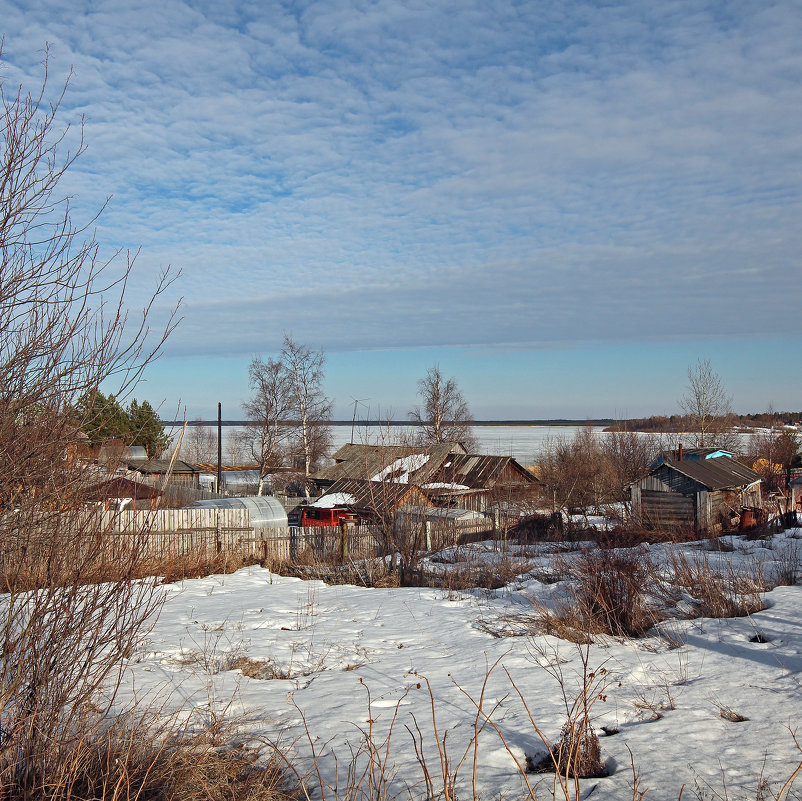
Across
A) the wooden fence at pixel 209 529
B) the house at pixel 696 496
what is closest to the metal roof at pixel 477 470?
the house at pixel 696 496

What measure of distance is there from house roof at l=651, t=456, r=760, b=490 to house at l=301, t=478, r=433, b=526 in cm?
1144

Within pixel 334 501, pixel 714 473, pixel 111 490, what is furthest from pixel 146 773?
pixel 714 473

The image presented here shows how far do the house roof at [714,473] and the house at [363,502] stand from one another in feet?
37.5

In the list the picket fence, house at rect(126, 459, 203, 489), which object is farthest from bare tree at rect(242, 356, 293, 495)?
the picket fence

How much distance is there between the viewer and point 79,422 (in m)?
3.70

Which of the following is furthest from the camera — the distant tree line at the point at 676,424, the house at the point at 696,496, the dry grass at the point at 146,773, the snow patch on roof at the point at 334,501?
the distant tree line at the point at 676,424

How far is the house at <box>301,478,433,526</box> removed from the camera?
12.6m

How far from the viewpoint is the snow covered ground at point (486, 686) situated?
4.02m

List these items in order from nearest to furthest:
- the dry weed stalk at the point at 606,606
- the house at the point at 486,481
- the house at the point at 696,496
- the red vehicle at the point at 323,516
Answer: the dry weed stalk at the point at 606,606, the house at the point at 696,496, the red vehicle at the point at 323,516, the house at the point at 486,481

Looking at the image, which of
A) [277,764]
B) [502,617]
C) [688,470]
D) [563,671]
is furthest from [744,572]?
[688,470]

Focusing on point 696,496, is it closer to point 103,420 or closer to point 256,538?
point 256,538

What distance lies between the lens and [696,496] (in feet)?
83.3

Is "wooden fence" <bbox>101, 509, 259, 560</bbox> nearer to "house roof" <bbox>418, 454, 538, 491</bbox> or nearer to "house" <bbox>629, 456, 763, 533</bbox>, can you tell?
"house roof" <bbox>418, 454, 538, 491</bbox>

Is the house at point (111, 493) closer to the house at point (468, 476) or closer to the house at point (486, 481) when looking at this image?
the house at point (468, 476)
